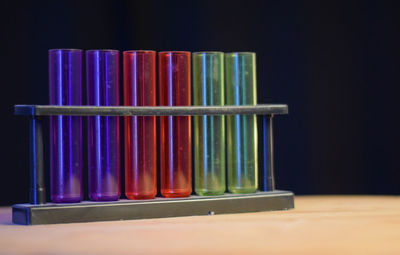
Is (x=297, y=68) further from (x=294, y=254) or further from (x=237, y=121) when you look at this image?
(x=294, y=254)

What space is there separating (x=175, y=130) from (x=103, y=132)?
0.28 metres

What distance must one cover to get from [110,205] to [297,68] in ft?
4.46

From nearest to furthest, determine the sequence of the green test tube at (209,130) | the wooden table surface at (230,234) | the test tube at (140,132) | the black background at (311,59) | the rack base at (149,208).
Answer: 1. the wooden table surface at (230,234)
2. the rack base at (149,208)
3. the test tube at (140,132)
4. the green test tube at (209,130)
5. the black background at (311,59)

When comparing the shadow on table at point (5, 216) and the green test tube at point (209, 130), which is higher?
the green test tube at point (209, 130)

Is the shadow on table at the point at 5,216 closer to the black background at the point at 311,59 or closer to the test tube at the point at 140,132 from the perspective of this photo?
the test tube at the point at 140,132

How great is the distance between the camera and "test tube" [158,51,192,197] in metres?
2.97

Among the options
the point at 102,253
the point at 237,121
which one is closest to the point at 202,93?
the point at 237,121

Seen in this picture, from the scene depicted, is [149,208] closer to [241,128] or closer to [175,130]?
[175,130]

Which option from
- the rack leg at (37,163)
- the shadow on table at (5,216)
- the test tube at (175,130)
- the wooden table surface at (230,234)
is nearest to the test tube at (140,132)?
the test tube at (175,130)

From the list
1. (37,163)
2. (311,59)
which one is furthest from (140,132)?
(311,59)

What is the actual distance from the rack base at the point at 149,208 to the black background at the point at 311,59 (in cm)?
69

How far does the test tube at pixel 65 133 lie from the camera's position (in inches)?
111

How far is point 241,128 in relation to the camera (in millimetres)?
3107

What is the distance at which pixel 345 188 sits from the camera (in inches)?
149
